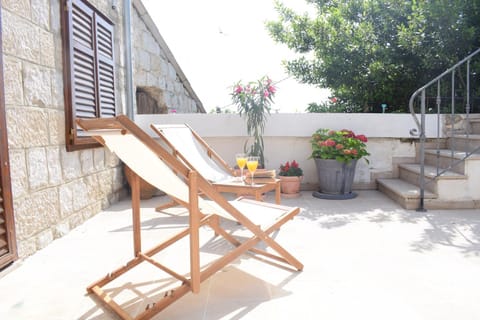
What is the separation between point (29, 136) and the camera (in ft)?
8.23

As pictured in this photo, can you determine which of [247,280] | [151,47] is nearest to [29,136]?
[247,280]

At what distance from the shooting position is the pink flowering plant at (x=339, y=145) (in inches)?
159

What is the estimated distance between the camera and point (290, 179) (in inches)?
166

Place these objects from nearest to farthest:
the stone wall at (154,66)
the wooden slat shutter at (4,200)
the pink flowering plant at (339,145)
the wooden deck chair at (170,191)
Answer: the wooden deck chair at (170,191)
the wooden slat shutter at (4,200)
the pink flowering plant at (339,145)
the stone wall at (154,66)

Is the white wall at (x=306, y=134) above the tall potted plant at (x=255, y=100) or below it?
below

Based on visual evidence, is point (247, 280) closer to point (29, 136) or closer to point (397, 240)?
point (397, 240)

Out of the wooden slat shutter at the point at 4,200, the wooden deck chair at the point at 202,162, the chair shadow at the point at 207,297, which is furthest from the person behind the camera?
the wooden deck chair at the point at 202,162

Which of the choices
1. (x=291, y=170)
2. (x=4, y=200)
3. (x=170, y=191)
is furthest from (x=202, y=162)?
(x=4, y=200)

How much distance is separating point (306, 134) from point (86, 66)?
2.55m

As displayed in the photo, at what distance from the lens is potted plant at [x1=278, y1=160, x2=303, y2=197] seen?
13.9 feet

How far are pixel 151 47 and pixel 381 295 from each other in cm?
509

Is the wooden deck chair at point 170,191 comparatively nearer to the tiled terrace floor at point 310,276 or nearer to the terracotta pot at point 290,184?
the tiled terrace floor at point 310,276

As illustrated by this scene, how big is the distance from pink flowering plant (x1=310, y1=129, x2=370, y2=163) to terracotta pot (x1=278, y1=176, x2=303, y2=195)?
37 centimetres

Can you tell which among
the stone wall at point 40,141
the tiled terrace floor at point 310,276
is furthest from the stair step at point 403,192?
the stone wall at point 40,141
